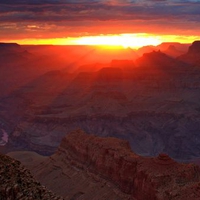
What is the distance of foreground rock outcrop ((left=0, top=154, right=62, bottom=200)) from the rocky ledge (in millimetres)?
17173

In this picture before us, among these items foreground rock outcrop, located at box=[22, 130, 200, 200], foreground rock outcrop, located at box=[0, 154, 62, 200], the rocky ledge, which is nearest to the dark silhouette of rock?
foreground rock outcrop, located at box=[22, 130, 200, 200]

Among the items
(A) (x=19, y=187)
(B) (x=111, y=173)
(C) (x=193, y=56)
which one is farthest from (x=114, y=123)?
(A) (x=19, y=187)

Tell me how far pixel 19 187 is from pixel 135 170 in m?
24.6

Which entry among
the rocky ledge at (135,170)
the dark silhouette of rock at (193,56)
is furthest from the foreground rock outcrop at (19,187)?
the dark silhouette of rock at (193,56)

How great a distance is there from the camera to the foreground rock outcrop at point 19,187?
1334 centimetres

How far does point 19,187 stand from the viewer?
44.9 feet

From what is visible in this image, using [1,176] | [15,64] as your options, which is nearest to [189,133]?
[1,176]

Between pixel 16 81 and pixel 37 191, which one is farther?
pixel 16 81

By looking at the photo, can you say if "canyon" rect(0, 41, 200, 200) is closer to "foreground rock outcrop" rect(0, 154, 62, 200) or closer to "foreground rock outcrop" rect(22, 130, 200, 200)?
"foreground rock outcrop" rect(22, 130, 200, 200)

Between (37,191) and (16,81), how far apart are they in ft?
520

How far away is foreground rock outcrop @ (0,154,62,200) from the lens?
1334cm

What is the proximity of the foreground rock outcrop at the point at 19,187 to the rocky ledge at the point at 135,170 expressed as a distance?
1717 centimetres

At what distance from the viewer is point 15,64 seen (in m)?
197

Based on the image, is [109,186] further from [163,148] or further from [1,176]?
[163,148]
